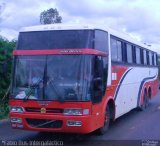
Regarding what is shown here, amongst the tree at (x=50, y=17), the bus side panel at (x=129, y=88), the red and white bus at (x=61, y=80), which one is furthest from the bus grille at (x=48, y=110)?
the tree at (x=50, y=17)

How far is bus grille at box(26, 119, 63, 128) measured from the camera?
9703mm

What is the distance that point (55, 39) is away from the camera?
33.9 feet

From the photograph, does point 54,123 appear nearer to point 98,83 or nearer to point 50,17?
point 98,83

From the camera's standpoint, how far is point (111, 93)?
11.7m

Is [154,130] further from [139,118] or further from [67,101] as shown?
[67,101]

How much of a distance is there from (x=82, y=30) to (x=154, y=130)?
13.5 feet

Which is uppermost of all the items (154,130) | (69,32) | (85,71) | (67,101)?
(69,32)

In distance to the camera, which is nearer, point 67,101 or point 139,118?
point 67,101

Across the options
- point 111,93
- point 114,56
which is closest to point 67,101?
point 111,93

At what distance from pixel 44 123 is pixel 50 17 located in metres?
17.0

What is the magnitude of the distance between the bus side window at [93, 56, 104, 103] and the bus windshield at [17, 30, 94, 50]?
498mm

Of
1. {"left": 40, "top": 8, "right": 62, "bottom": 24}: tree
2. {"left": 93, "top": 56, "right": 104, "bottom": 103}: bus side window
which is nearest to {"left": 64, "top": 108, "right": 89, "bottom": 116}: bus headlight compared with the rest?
{"left": 93, "top": 56, "right": 104, "bottom": 103}: bus side window

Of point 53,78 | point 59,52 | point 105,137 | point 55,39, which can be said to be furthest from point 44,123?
A: point 55,39

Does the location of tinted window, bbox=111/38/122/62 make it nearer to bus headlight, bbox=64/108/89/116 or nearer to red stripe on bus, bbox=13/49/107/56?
red stripe on bus, bbox=13/49/107/56
